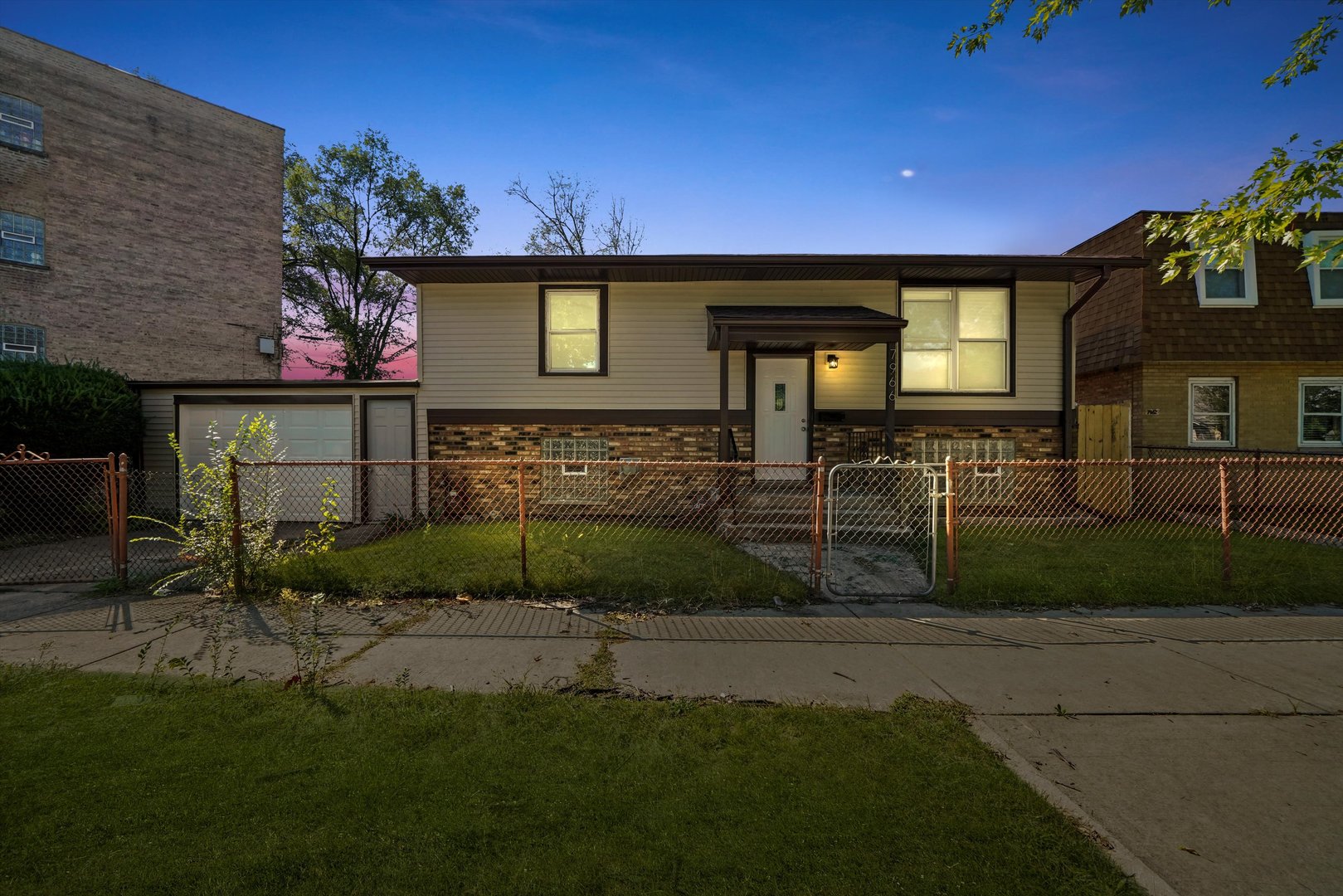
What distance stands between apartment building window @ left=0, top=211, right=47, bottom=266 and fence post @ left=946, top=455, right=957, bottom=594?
22792 mm

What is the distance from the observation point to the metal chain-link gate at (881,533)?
20.9 feet

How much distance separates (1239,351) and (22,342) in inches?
1159

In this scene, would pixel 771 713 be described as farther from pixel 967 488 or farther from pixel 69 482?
pixel 69 482

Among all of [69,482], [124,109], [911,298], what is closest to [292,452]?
[69,482]

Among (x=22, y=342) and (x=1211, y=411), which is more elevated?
(x=22, y=342)

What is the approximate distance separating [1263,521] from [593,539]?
1247cm

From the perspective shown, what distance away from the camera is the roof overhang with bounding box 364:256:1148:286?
10.6 m

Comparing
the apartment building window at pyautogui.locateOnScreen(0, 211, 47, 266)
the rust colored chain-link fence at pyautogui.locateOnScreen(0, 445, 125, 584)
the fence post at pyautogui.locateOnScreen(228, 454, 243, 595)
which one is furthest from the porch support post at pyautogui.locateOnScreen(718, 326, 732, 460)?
the apartment building window at pyautogui.locateOnScreen(0, 211, 47, 266)

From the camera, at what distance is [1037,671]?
14.4 feet

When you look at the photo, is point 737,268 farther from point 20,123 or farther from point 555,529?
point 20,123

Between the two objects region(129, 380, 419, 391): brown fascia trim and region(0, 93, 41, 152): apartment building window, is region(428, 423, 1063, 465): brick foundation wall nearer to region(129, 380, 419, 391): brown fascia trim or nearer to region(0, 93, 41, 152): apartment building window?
region(129, 380, 419, 391): brown fascia trim

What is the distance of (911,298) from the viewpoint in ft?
38.9

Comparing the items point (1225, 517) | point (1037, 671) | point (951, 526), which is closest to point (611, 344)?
point (951, 526)

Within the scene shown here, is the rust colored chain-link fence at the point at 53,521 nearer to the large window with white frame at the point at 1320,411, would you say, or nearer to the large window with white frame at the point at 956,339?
the large window with white frame at the point at 956,339
